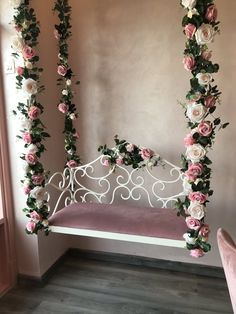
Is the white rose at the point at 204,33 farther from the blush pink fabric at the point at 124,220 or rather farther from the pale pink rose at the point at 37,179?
the pale pink rose at the point at 37,179

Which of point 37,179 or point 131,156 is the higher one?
point 131,156

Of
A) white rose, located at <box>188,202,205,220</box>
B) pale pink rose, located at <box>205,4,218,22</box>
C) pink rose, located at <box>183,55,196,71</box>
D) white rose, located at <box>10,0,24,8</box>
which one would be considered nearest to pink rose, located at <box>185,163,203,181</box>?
white rose, located at <box>188,202,205,220</box>

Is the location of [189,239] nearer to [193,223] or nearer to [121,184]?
[193,223]

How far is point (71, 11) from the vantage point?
273 cm

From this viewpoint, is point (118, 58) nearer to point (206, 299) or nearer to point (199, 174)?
point (199, 174)

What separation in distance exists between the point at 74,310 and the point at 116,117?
1.54m

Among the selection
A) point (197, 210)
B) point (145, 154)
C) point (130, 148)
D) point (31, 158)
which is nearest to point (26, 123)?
point (31, 158)

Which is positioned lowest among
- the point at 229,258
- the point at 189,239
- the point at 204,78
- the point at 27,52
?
the point at 189,239

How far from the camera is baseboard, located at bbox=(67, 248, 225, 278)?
2725 millimetres

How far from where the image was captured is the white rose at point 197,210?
1857 mm

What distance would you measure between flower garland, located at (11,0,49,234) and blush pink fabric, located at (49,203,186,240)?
0.49ft

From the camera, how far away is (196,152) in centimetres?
180

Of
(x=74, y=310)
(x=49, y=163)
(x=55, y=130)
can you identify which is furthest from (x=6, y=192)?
(x=74, y=310)

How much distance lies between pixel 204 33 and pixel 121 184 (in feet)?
4.80
